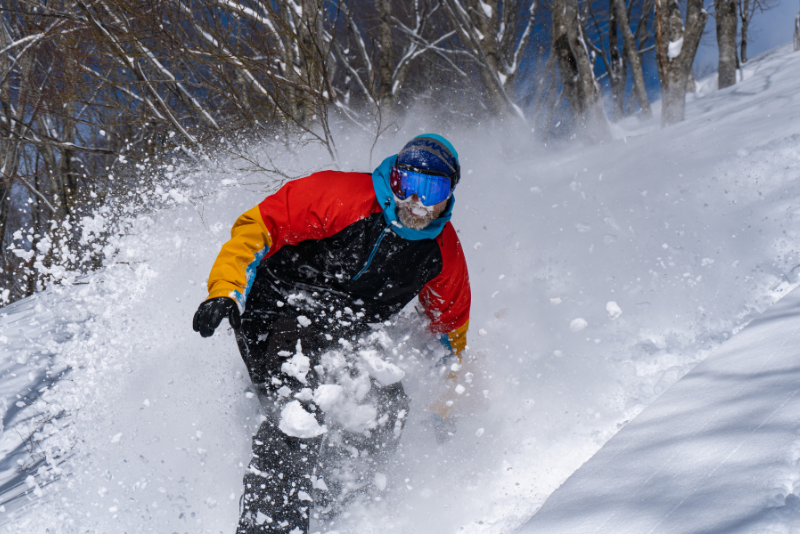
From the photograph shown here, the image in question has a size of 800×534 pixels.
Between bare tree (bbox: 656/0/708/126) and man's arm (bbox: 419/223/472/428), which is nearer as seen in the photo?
man's arm (bbox: 419/223/472/428)

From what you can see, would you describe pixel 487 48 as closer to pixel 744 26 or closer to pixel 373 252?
pixel 373 252

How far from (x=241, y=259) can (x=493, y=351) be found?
1580 mm

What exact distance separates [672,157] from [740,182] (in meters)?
0.85

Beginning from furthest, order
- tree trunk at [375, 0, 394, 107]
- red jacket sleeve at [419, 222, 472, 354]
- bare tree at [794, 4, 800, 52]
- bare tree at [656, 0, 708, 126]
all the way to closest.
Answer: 1. bare tree at [794, 4, 800, 52]
2. tree trunk at [375, 0, 394, 107]
3. bare tree at [656, 0, 708, 126]
4. red jacket sleeve at [419, 222, 472, 354]

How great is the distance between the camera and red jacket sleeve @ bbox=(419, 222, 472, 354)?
2346 mm

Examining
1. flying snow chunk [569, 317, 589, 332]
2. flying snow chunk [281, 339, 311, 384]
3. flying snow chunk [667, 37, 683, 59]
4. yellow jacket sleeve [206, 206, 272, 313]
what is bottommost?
flying snow chunk [569, 317, 589, 332]

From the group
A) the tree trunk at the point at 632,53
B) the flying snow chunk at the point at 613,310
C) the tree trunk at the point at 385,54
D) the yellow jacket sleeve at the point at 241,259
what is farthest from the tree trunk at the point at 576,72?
the yellow jacket sleeve at the point at 241,259

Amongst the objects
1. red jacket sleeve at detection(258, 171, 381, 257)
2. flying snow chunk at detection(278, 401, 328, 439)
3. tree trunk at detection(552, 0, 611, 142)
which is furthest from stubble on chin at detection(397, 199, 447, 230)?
tree trunk at detection(552, 0, 611, 142)

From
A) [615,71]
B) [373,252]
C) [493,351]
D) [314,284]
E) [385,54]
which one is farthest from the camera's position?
[615,71]

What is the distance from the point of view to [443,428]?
2.48 metres

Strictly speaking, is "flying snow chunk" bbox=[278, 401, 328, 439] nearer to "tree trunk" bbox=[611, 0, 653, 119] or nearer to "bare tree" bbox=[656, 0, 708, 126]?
"bare tree" bbox=[656, 0, 708, 126]

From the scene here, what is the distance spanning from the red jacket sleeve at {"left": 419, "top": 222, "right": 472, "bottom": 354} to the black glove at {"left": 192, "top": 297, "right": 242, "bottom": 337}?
38.0 inches

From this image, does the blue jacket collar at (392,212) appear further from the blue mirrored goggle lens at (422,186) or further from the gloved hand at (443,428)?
the gloved hand at (443,428)

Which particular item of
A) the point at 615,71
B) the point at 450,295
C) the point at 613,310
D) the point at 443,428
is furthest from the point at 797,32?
the point at 443,428
